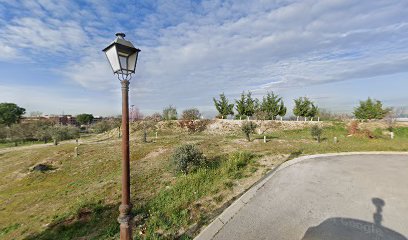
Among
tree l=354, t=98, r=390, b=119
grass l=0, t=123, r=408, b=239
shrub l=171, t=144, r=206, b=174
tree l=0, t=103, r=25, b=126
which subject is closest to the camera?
grass l=0, t=123, r=408, b=239

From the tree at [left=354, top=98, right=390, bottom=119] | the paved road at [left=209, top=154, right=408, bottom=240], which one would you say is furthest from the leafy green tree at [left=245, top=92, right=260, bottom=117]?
the paved road at [left=209, top=154, right=408, bottom=240]

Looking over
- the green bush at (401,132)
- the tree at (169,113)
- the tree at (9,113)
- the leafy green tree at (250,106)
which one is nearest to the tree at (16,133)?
the tree at (9,113)

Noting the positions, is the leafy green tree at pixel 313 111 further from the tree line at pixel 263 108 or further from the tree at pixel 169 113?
the tree at pixel 169 113

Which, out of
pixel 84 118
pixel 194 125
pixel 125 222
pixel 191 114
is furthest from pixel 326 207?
pixel 84 118

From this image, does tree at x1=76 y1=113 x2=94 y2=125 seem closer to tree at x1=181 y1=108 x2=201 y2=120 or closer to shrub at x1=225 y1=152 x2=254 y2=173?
tree at x1=181 y1=108 x2=201 y2=120

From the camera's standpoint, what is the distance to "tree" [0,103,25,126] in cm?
5206

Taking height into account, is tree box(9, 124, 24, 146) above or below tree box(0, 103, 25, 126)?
below

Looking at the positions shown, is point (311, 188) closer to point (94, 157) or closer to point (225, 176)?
point (225, 176)

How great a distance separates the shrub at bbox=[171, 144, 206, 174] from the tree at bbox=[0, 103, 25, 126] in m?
62.9

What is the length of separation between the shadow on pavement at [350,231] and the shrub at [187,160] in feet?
16.4

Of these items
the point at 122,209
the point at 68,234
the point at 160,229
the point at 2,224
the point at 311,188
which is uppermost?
the point at 122,209

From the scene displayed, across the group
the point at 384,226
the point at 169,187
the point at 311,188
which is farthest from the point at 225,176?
the point at 384,226

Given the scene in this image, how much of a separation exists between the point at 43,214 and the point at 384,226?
11097mm

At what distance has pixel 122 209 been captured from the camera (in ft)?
12.0
